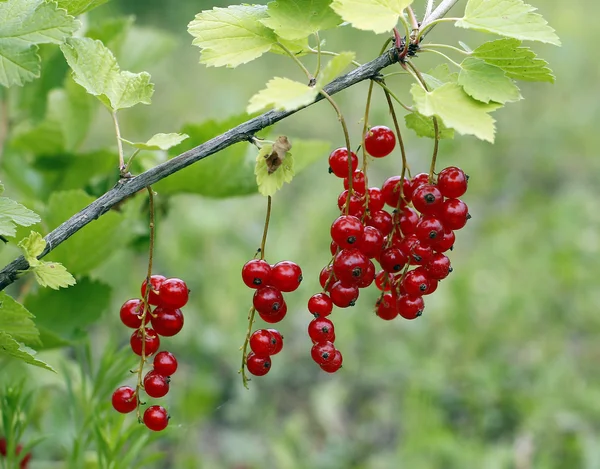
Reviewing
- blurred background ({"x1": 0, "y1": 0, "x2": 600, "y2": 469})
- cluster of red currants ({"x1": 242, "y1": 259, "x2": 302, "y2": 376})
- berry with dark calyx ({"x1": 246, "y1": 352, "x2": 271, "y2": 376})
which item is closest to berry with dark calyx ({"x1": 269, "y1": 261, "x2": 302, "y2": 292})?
cluster of red currants ({"x1": 242, "y1": 259, "x2": 302, "y2": 376})

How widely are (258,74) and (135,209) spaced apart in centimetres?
412

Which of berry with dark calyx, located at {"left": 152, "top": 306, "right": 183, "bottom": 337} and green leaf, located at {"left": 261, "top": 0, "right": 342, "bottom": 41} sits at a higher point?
green leaf, located at {"left": 261, "top": 0, "right": 342, "bottom": 41}

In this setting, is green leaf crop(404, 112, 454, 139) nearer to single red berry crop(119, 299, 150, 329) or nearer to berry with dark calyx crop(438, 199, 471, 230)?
berry with dark calyx crop(438, 199, 471, 230)

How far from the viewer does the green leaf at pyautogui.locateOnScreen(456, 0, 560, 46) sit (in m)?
0.91

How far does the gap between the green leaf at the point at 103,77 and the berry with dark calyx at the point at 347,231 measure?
313 mm

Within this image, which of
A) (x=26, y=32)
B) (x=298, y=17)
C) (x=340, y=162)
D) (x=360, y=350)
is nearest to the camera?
(x=26, y=32)

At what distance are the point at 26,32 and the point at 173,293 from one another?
39cm

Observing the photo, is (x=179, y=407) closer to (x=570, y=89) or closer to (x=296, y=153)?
A: (x=296, y=153)

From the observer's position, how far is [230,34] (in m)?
0.98

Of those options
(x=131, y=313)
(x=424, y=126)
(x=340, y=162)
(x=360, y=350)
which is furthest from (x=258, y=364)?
(x=360, y=350)

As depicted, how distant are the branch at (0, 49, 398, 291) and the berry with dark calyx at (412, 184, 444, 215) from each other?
7.1 inches

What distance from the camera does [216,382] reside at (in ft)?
9.19

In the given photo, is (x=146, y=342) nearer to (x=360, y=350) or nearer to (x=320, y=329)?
(x=320, y=329)

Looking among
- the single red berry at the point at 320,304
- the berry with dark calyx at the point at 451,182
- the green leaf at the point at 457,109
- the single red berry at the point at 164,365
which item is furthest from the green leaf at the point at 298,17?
the single red berry at the point at 164,365
